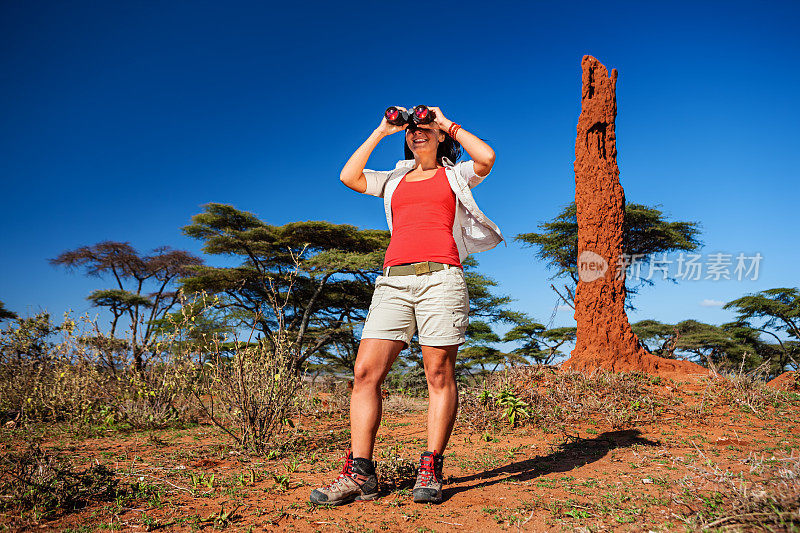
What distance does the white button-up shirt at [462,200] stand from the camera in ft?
8.78

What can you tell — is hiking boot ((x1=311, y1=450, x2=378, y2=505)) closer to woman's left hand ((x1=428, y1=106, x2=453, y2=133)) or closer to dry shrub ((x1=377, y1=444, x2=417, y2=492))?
dry shrub ((x1=377, y1=444, x2=417, y2=492))

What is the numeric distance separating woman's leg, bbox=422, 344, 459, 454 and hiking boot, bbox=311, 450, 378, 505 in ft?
1.07

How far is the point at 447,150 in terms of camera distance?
2992mm

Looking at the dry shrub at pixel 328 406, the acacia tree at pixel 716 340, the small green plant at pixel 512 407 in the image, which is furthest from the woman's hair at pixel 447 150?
the acacia tree at pixel 716 340

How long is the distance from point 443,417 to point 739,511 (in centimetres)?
122

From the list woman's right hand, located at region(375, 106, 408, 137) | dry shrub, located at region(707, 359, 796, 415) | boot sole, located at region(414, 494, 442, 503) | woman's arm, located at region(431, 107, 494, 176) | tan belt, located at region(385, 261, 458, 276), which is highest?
woman's right hand, located at region(375, 106, 408, 137)

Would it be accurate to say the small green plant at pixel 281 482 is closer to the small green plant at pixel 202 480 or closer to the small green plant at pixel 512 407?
the small green plant at pixel 202 480

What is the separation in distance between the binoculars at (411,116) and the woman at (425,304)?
39 millimetres

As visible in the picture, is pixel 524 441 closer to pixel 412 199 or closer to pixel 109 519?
pixel 412 199

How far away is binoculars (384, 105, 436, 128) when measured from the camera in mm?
2652

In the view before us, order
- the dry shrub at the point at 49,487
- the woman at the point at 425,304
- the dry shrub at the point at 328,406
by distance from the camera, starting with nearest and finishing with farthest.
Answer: the dry shrub at the point at 49,487, the woman at the point at 425,304, the dry shrub at the point at 328,406

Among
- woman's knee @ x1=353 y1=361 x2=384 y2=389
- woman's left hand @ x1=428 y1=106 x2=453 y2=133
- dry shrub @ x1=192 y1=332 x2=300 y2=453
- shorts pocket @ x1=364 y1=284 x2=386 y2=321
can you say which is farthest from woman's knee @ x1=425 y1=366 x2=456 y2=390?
dry shrub @ x1=192 y1=332 x2=300 y2=453

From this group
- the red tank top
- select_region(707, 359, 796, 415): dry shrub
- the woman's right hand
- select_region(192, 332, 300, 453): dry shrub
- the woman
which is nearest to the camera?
the woman

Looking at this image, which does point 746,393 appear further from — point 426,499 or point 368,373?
point 368,373
